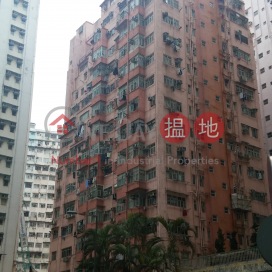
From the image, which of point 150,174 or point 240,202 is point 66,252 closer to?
point 150,174

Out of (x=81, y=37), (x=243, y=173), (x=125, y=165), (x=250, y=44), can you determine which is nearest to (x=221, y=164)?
(x=243, y=173)

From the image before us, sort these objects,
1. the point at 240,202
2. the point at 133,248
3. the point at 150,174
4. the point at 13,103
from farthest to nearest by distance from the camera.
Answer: the point at 13,103 → the point at 240,202 → the point at 150,174 → the point at 133,248

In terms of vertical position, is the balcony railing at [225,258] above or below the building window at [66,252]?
below

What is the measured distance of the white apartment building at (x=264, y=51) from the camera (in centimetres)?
5416

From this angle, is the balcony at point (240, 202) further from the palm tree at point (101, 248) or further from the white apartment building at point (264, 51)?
the white apartment building at point (264, 51)

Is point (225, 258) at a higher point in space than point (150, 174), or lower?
lower

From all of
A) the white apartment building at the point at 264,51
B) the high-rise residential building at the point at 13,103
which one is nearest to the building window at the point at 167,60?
the white apartment building at the point at 264,51

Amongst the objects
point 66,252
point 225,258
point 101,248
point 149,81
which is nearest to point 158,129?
point 149,81

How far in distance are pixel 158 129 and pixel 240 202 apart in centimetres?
985

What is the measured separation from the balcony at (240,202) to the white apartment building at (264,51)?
15219 mm

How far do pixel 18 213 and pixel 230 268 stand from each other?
28.9 meters

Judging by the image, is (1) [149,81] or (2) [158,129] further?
(1) [149,81]

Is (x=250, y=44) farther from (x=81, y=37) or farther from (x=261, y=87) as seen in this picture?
(x=81, y=37)

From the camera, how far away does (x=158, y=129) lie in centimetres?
3641
